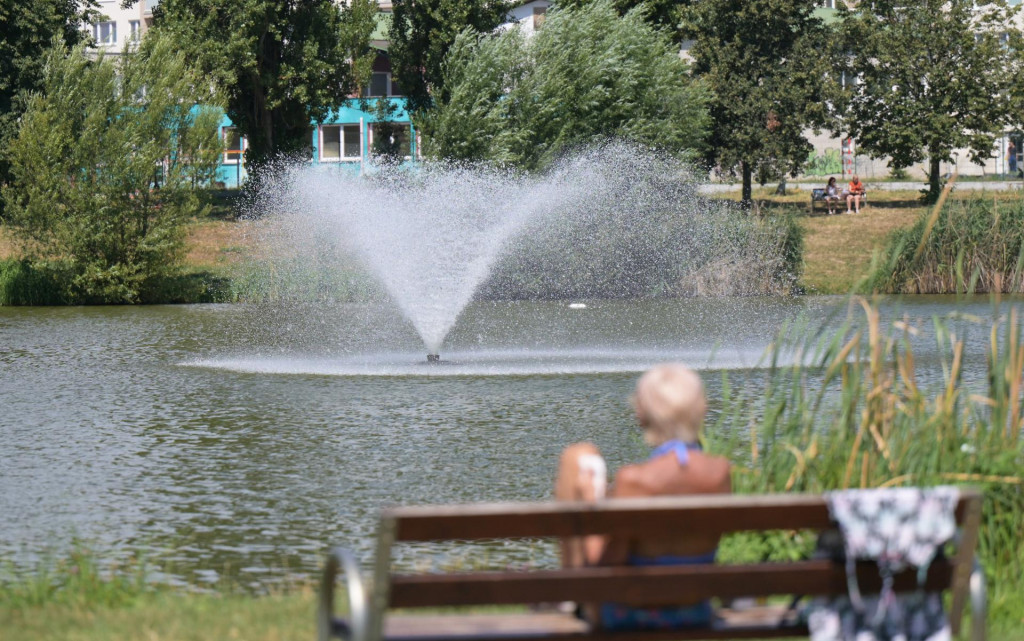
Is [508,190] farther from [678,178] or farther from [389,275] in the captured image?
[389,275]

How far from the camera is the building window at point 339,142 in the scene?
3177 inches

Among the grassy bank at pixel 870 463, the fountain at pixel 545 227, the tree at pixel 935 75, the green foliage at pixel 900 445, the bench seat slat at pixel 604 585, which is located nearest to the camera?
the bench seat slat at pixel 604 585

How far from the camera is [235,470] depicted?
42.4ft

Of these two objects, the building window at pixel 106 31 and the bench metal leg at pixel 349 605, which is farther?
the building window at pixel 106 31

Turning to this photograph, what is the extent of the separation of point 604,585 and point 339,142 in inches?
3055

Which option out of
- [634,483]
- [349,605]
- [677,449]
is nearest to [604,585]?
[634,483]

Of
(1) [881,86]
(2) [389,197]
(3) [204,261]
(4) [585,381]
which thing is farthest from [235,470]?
(1) [881,86]

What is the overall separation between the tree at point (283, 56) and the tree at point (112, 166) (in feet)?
54.0

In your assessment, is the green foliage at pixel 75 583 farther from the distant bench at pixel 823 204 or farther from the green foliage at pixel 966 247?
the distant bench at pixel 823 204

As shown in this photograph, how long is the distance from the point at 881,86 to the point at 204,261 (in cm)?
2627

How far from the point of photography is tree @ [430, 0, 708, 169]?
45.4 metres

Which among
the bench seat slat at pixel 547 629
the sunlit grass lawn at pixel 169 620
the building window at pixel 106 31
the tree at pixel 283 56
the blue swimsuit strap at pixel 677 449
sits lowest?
the sunlit grass lawn at pixel 169 620

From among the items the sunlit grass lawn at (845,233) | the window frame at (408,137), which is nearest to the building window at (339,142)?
the window frame at (408,137)

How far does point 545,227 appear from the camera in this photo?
130 ft
